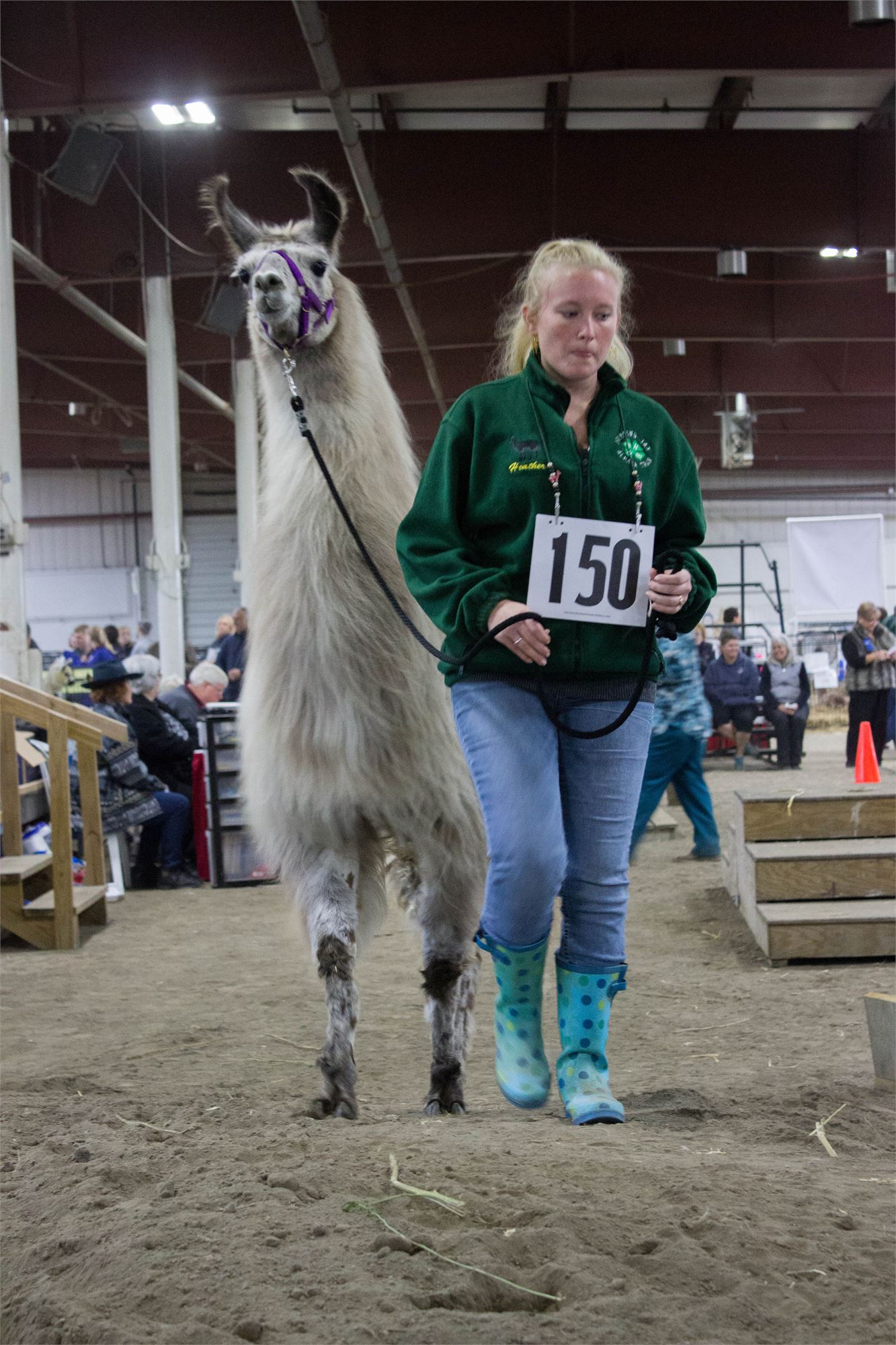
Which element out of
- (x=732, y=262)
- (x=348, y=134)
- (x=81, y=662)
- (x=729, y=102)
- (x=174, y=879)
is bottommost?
(x=174, y=879)

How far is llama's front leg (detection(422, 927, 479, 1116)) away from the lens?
343 centimetres

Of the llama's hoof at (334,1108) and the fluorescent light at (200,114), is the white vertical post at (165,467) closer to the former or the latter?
the fluorescent light at (200,114)

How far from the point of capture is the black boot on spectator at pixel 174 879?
861cm

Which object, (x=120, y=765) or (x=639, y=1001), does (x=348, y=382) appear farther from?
(x=120, y=765)

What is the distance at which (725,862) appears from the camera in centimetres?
668

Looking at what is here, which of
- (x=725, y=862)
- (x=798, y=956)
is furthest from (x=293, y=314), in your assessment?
(x=725, y=862)

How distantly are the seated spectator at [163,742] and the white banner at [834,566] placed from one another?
11.7 metres

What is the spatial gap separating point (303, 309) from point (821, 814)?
3208 mm

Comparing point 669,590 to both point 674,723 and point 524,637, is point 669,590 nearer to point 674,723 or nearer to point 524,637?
point 524,637

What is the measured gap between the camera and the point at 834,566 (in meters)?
18.8

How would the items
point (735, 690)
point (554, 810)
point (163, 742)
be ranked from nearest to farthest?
1. point (554, 810)
2. point (163, 742)
3. point (735, 690)

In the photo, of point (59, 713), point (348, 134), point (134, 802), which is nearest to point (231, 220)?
point (59, 713)

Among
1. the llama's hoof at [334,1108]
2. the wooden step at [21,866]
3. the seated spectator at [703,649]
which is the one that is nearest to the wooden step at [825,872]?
the llama's hoof at [334,1108]

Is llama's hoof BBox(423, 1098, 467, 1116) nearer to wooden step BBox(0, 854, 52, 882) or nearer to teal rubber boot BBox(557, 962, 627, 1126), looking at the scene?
teal rubber boot BBox(557, 962, 627, 1126)
